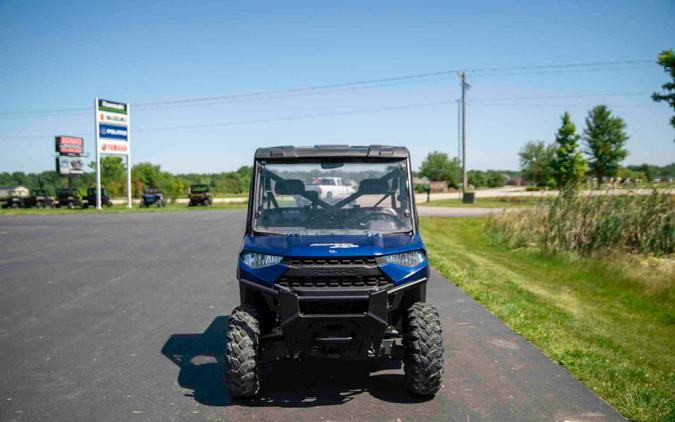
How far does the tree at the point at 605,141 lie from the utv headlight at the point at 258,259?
302 ft

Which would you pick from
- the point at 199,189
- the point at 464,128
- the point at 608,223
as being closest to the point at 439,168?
the point at 464,128

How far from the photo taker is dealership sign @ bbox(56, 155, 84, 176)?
58.0 metres

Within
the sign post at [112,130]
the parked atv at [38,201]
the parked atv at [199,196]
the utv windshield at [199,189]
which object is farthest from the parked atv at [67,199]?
the utv windshield at [199,189]

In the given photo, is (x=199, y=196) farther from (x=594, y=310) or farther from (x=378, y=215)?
(x=378, y=215)

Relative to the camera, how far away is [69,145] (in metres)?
59.6

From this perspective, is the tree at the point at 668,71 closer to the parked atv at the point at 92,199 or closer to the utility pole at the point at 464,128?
the utility pole at the point at 464,128

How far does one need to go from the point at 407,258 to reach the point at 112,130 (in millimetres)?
48148

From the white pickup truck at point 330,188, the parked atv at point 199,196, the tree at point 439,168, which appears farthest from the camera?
the tree at point 439,168

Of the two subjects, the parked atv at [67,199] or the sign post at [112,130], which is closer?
the sign post at [112,130]

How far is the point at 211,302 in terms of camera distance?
903 centimetres

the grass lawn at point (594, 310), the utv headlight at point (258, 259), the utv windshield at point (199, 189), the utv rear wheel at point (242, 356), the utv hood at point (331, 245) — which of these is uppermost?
the utv windshield at point (199, 189)

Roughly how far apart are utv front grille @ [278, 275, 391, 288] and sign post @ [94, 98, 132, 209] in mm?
44885

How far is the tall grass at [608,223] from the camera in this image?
43.9 ft

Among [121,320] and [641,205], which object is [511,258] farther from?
[121,320]
